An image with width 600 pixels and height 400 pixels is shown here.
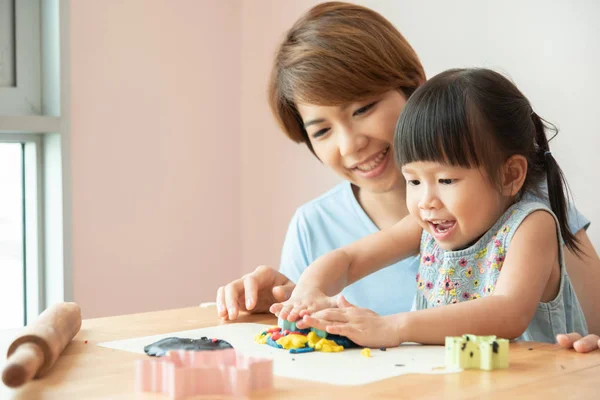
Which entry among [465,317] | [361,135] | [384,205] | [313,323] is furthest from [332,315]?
[384,205]

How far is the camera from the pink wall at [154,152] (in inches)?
95.0

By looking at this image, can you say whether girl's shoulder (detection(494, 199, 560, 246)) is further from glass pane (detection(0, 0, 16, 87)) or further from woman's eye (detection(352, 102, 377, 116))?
glass pane (detection(0, 0, 16, 87))

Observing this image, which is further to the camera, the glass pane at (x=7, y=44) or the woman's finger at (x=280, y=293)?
the glass pane at (x=7, y=44)

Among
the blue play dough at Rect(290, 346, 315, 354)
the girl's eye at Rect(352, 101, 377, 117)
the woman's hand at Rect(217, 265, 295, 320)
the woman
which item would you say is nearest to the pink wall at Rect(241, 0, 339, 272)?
the woman

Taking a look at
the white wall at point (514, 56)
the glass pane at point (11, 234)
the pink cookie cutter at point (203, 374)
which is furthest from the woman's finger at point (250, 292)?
the glass pane at point (11, 234)

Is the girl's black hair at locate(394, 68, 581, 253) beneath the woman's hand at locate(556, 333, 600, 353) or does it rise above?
above

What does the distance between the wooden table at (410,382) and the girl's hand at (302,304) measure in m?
0.22

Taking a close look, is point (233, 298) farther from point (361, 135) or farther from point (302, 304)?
point (361, 135)

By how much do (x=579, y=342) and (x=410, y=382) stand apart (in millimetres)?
283

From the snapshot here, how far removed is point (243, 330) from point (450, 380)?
42 centimetres

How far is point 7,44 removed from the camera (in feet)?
7.54

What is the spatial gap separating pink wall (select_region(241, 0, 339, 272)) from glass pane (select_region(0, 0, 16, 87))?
0.80 m

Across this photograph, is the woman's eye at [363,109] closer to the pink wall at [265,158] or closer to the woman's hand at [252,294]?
the woman's hand at [252,294]

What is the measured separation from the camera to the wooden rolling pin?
2.53ft
